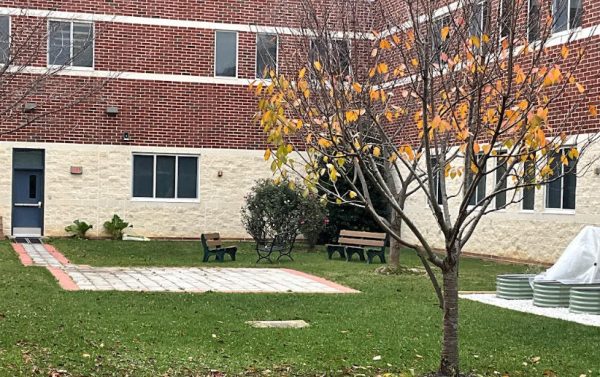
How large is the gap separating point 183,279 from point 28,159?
1148 centimetres

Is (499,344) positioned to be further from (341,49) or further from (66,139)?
(66,139)

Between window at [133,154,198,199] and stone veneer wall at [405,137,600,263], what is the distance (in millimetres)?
8346

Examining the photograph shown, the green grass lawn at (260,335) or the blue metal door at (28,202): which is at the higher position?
the blue metal door at (28,202)

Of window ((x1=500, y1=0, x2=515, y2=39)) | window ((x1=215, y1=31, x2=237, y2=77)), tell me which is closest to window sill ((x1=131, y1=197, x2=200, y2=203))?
window ((x1=215, y1=31, x2=237, y2=77))

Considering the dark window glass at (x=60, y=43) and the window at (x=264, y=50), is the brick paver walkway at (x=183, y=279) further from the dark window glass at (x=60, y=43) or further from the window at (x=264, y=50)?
the window at (x=264, y=50)

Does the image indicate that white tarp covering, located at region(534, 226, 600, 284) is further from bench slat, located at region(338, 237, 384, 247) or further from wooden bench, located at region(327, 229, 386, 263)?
bench slat, located at region(338, 237, 384, 247)

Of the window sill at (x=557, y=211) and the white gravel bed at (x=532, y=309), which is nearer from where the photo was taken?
the white gravel bed at (x=532, y=309)

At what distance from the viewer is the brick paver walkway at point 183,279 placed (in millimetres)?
13848

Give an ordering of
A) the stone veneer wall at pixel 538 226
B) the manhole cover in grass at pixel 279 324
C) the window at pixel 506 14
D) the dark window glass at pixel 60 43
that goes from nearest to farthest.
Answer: the window at pixel 506 14
the manhole cover in grass at pixel 279 324
the stone veneer wall at pixel 538 226
the dark window glass at pixel 60 43

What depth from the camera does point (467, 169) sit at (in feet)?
23.1

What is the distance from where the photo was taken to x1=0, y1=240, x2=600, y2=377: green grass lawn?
7883 mm

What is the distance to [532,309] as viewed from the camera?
12312mm

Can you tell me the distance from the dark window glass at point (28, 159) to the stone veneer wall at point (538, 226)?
481 inches

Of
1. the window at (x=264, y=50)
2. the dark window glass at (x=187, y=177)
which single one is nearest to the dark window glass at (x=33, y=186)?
the dark window glass at (x=187, y=177)
